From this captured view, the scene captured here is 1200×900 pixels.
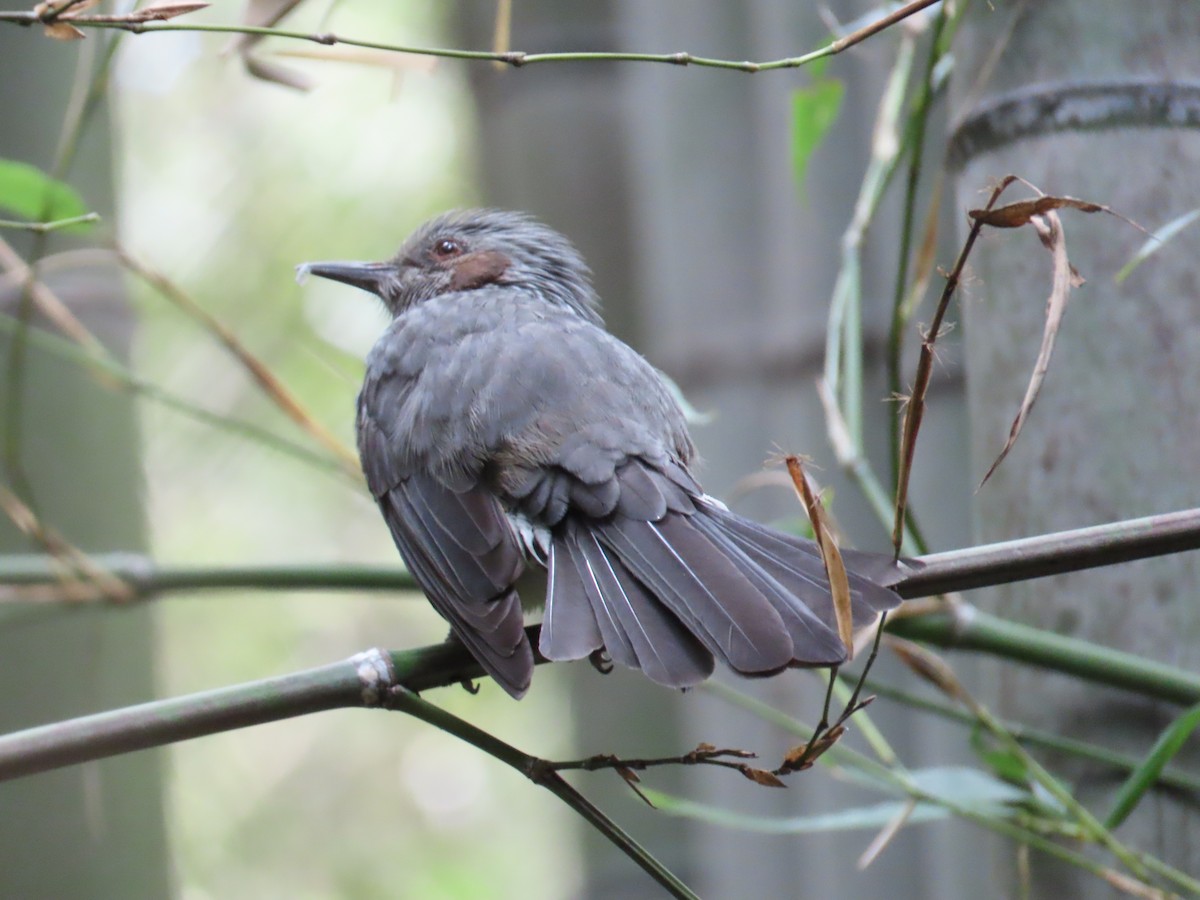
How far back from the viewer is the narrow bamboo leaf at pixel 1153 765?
167 cm

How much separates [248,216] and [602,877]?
4129 millimetres

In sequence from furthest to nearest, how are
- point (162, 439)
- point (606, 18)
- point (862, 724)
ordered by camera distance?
point (162, 439) → point (606, 18) → point (862, 724)

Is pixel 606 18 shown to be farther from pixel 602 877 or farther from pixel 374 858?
pixel 374 858

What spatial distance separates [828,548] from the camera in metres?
1.33

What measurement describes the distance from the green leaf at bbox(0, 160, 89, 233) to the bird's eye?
1263 millimetres

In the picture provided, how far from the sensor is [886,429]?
3.14m

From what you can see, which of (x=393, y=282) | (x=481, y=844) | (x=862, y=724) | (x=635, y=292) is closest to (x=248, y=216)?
(x=635, y=292)

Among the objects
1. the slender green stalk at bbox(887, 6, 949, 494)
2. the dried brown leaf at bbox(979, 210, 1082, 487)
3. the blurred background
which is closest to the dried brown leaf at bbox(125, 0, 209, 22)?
the blurred background

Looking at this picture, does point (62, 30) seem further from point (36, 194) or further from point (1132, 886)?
point (1132, 886)

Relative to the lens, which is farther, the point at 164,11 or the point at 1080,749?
the point at 1080,749

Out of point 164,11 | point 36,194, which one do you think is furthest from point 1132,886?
point 36,194

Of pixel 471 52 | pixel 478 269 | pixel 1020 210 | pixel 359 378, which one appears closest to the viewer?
pixel 1020 210

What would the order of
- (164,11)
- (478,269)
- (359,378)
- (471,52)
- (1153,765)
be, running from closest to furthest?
(164,11), (471,52), (1153,765), (359,378), (478,269)

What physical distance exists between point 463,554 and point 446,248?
58.6 inches
